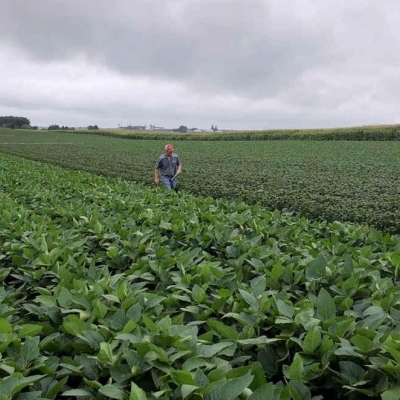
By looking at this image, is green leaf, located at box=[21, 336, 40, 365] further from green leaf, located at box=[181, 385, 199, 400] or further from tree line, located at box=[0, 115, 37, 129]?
tree line, located at box=[0, 115, 37, 129]

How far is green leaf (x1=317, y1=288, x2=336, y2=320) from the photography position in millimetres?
2209

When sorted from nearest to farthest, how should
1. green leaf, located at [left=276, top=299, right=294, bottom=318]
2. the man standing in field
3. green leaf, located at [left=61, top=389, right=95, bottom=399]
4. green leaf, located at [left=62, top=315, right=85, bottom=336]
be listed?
green leaf, located at [left=61, top=389, right=95, bottom=399]
green leaf, located at [left=62, top=315, right=85, bottom=336]
green leaf, located at [left=276, top=299, right=294, bottom=318]
the man standing in field

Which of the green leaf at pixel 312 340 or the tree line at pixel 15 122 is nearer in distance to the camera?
the green leaf at pixel 312 340

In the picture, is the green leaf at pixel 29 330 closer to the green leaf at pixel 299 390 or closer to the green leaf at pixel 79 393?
the green leaf at pixel 79 393

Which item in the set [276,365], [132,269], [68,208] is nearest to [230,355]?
[276,365]

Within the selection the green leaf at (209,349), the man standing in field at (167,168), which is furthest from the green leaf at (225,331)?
the man standing in field at (167,168)

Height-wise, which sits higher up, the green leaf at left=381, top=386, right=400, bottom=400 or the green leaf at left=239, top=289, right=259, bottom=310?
the green leaf at left=239, top=289, right=259, bottom=310

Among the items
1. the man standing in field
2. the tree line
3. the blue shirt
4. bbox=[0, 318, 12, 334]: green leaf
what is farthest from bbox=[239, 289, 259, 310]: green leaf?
the tree line

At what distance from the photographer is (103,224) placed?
4828mm

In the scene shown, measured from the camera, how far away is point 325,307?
223 cm

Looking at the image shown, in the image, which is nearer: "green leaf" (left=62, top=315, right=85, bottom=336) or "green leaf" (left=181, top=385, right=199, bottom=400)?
"green leaf" (left=181, top=385, right=199, bottom=400)

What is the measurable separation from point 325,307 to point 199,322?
63 cm

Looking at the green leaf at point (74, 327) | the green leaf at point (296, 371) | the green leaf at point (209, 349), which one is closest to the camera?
the green leaf at point (296, 371)

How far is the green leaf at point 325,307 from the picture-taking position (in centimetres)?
221
